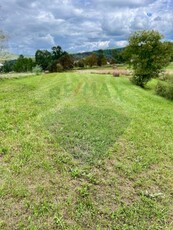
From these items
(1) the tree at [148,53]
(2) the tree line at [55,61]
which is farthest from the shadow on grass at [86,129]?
(2) the tree line at [55,61]

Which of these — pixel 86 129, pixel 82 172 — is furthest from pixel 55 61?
pixel 82 172

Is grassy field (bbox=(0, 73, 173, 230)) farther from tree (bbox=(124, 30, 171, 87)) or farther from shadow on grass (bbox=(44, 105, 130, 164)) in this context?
tree (bbox=(124, 30, 171, 87))

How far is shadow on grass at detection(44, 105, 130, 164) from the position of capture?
727cm

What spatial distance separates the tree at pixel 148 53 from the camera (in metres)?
25.1

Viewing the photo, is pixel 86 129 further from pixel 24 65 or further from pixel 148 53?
pixel 24 65

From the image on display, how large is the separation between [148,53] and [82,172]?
Answer: 71.0ft

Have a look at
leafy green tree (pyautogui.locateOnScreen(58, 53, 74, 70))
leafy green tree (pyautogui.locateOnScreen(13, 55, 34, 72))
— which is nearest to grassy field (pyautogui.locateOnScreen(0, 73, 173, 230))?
leafy green tree (pyautogui.locateOnScreen(58, 53, 74, 70))

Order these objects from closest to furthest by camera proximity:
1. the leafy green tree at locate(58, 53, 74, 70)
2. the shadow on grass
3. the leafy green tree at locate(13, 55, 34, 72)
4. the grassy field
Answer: the grassy field
the shadow on grass
the leafy green tree at locate(58, 53, 74, 70)
the leafy green tree at locate(13, 55, 34, 72)

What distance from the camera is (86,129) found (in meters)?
8.91

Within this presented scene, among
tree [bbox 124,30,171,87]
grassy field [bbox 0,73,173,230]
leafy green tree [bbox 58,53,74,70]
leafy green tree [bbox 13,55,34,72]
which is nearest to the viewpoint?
grassy field [bbox 0,73,173,230]

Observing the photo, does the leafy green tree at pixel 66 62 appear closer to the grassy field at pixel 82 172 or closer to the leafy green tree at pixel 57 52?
the leafy green tree at pixel 57 52

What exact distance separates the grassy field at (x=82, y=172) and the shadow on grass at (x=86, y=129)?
29mm

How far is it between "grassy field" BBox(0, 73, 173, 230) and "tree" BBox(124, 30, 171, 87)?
15884mm

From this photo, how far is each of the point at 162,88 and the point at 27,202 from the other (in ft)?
61.4
